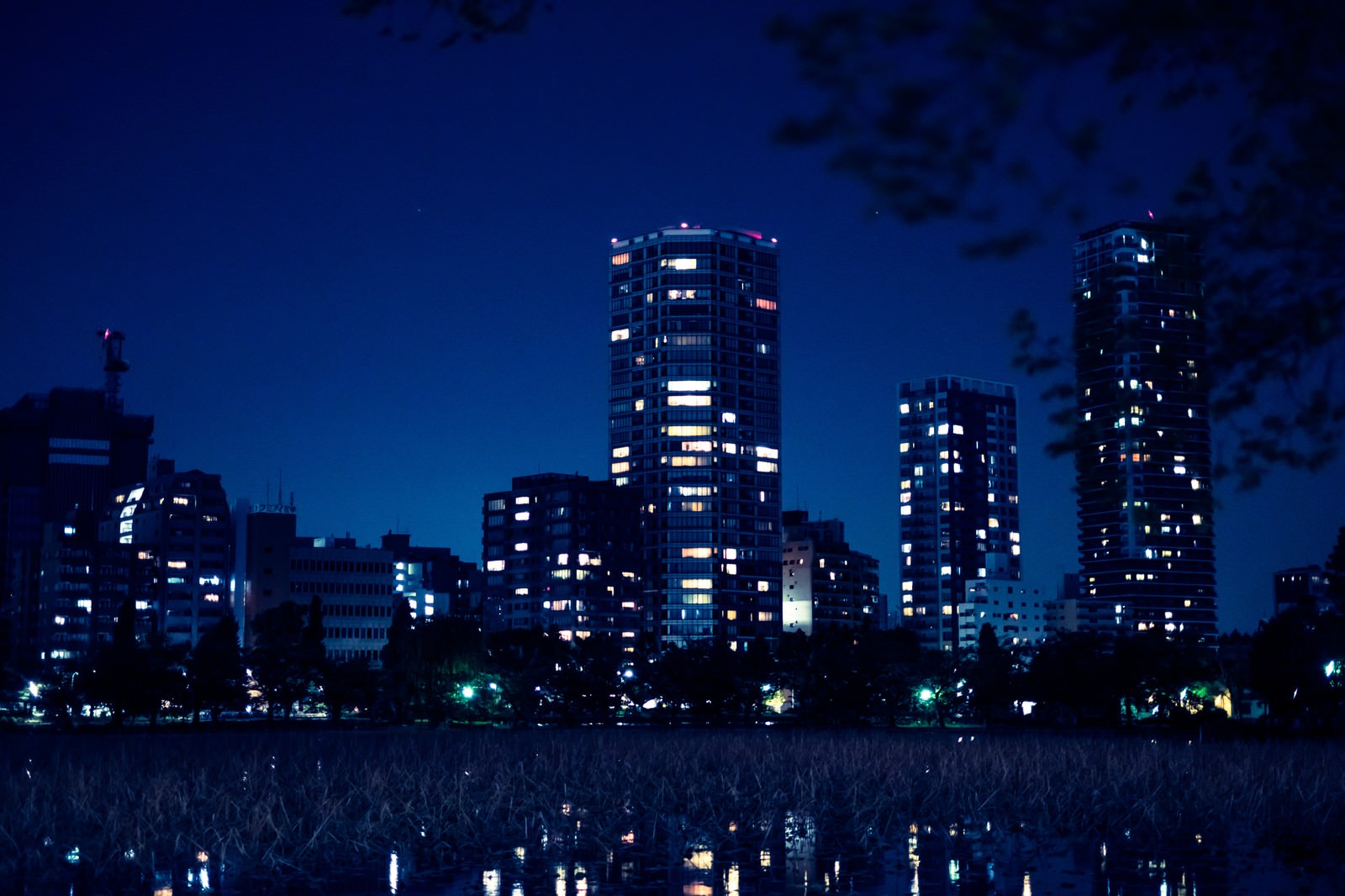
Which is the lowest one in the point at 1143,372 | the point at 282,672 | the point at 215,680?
the point at 215,680

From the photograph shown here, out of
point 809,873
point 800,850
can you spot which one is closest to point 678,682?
point 800,850

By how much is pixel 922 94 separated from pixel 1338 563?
8591 cm

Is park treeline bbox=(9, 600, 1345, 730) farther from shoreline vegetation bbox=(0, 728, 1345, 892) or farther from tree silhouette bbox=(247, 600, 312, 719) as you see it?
shoreline vegetation bbox=(0, 728, 1345, 892)

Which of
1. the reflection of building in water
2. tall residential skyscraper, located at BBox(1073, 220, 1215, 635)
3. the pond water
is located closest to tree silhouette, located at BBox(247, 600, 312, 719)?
the reflection of building in water

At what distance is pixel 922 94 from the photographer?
8789 millimetres

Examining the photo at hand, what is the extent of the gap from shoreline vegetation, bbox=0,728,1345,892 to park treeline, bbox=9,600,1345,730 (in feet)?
193

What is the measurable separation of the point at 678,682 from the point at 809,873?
88921mm

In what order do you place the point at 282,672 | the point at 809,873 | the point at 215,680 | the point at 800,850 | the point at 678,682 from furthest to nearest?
the point at 678,682 < the point at 282,672 < the point at 215,680 < the point at 800,850 < the point at 809,873

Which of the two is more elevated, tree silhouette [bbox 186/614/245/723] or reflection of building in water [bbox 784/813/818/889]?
tree silhouette [bbox 186/614/245/723]

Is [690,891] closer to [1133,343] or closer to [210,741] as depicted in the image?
[1133,343]

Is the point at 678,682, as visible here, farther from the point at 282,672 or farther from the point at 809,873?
the point at 809,873

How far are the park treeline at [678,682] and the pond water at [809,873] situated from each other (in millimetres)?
71394

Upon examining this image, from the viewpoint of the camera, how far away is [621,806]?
34031 millimetres

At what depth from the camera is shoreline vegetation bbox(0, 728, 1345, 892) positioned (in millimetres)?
27484
